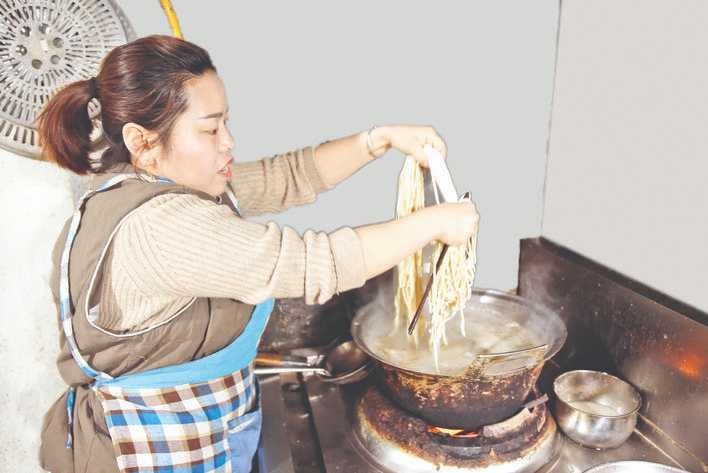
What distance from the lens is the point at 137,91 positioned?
1.55 metres

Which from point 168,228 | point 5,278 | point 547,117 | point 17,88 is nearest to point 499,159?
point 547,117

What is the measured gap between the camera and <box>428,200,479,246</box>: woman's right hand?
155 centimetres

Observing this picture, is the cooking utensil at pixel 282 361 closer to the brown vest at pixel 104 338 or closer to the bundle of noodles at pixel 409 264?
the bundle of noodles at pixel 409 264

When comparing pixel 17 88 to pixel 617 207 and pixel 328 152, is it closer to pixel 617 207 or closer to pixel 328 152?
pixel 328 152

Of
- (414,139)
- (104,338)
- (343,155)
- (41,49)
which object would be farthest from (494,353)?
(41,49)

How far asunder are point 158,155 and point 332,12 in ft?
3.57

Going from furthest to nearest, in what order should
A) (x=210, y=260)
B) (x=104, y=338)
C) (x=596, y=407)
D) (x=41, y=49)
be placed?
(x=596, y=407) → (x=41, y=49) → (x=104, y=338) → (x=210, y=260)

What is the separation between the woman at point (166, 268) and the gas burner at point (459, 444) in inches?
17.6

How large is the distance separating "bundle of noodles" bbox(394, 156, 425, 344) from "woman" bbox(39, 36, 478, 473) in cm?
43

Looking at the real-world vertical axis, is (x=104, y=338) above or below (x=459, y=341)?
above

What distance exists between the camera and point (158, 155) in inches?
64.5

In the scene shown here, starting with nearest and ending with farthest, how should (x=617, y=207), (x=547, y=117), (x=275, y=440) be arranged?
1. (x=275, y=440)
2. (x=617, y=207)
3. (x=547, y=117)

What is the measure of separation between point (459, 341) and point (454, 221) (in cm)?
80

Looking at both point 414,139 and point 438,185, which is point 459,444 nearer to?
point 438,185
